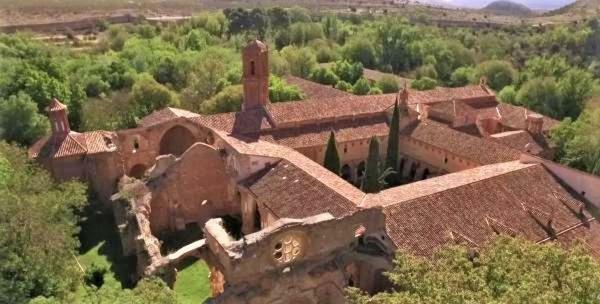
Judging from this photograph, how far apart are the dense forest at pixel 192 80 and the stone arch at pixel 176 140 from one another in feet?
26.5

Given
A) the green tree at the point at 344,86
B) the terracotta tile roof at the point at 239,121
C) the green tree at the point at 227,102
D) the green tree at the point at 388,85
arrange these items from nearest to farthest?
the terracotta tile roof at the point at 239,121 < the green tree at the point at 227,102 < the green tree at the point at 344,86 < the green tree at the point at 388,85

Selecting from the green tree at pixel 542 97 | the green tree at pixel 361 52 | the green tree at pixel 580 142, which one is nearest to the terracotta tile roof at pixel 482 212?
the green tree at pixel 580 142

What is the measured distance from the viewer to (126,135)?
35625 millimetres

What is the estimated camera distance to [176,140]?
3797 centimetres

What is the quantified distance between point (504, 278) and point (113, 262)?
2082cm

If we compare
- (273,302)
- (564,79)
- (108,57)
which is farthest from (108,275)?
(564,79)

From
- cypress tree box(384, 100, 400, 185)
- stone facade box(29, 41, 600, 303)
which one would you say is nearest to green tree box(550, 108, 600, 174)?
stone facade box(29, 41, 600, 303)

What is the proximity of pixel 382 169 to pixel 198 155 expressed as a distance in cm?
1485

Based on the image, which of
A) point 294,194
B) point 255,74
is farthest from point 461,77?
point 294,194

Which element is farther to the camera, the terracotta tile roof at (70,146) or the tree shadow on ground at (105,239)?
the terracotta tile roof at (70,146)

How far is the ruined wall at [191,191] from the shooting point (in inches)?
1171

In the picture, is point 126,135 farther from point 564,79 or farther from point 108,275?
point 564,79

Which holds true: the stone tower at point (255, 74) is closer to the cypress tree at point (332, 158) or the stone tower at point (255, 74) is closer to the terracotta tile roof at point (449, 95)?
the cypress tree at point (332, 158)

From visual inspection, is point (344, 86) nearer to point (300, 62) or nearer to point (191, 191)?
point (300, 62)
